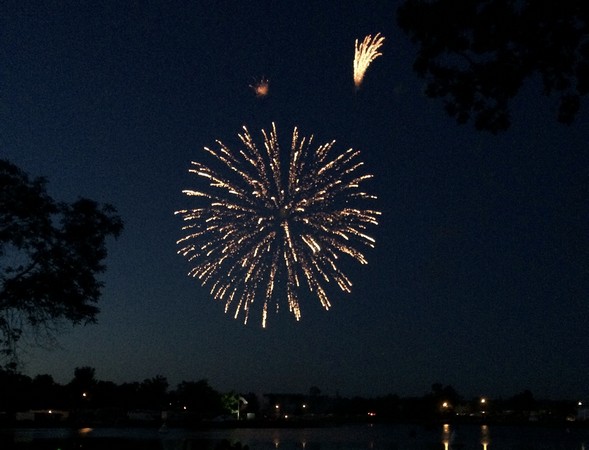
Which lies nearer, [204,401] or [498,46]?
[498,46]

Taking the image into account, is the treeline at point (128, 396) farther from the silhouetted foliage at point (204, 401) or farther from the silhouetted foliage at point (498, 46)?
the silhouetted foliage at point (498, 46)

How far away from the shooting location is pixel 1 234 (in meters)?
20.3

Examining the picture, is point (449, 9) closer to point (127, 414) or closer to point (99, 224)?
point (99, 224)

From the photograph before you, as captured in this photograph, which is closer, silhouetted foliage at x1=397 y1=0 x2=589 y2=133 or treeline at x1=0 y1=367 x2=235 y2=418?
silhouetted foliage at x1=397 y1=0 x2=589 y2=133

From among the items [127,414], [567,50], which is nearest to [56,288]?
[567,50]

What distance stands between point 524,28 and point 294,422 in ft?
525

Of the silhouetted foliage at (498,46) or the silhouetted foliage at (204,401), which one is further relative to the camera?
the silhouetted foliage at (204,401)

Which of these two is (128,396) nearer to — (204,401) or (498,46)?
(204,401)

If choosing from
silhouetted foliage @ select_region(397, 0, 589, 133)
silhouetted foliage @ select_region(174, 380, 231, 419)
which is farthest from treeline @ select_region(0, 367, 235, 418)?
silhouetted foliage @ select_region(397, 0, 589, 133)

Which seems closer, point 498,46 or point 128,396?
point 498,46

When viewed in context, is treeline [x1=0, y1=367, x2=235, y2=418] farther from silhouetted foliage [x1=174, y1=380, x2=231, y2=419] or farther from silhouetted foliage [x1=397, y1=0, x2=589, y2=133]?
silhouetted foliage [x1=397, y1=0, x2=589, y2=133]

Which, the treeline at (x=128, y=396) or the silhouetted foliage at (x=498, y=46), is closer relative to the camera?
the silhouetted foliage at (x=498, y=46)

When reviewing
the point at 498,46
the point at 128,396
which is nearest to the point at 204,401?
the point at 128,396

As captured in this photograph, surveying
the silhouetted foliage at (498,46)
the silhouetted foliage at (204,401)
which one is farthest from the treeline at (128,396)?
the silhouetted foliage at (498,46)
